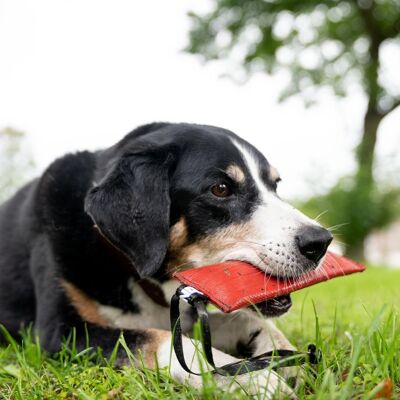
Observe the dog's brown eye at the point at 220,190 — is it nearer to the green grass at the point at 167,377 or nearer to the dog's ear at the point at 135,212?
the dog's ear at the point at 135,212

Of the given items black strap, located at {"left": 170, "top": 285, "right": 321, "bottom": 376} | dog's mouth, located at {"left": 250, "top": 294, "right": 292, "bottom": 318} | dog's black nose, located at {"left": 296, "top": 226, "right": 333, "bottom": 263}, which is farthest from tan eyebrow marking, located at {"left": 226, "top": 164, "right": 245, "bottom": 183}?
black strap, located at {"left": 170, "top": 285, "right": 321, "bottom": 376}

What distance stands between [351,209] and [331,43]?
5922 millimetres

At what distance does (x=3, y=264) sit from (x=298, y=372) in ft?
7.35

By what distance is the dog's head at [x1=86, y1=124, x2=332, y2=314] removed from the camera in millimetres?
2578

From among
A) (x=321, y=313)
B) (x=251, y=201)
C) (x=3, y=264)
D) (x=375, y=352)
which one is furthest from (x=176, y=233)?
(x=321, y=313)

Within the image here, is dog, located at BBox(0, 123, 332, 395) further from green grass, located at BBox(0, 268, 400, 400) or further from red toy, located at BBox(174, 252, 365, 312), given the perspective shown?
green grass, located at BBox(0, 268, 400, 400)

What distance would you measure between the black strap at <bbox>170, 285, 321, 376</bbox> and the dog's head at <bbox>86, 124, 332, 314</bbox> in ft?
1.41

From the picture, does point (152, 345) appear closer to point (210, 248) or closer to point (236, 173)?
point (210, 248)

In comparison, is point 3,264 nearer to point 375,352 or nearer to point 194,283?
point 194,283

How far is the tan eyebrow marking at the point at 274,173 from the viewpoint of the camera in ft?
10.4

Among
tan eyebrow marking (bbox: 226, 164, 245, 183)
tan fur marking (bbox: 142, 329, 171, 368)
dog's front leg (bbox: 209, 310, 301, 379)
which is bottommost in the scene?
dog's front leg (bbox: 209, 310, 301, 379)

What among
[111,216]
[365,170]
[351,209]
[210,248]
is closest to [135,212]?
[111,216]

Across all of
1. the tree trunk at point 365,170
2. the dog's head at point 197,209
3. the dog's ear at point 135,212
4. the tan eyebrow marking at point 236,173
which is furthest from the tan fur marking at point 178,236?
the tree trunk at point 365,170

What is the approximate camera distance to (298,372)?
6.66 feet
